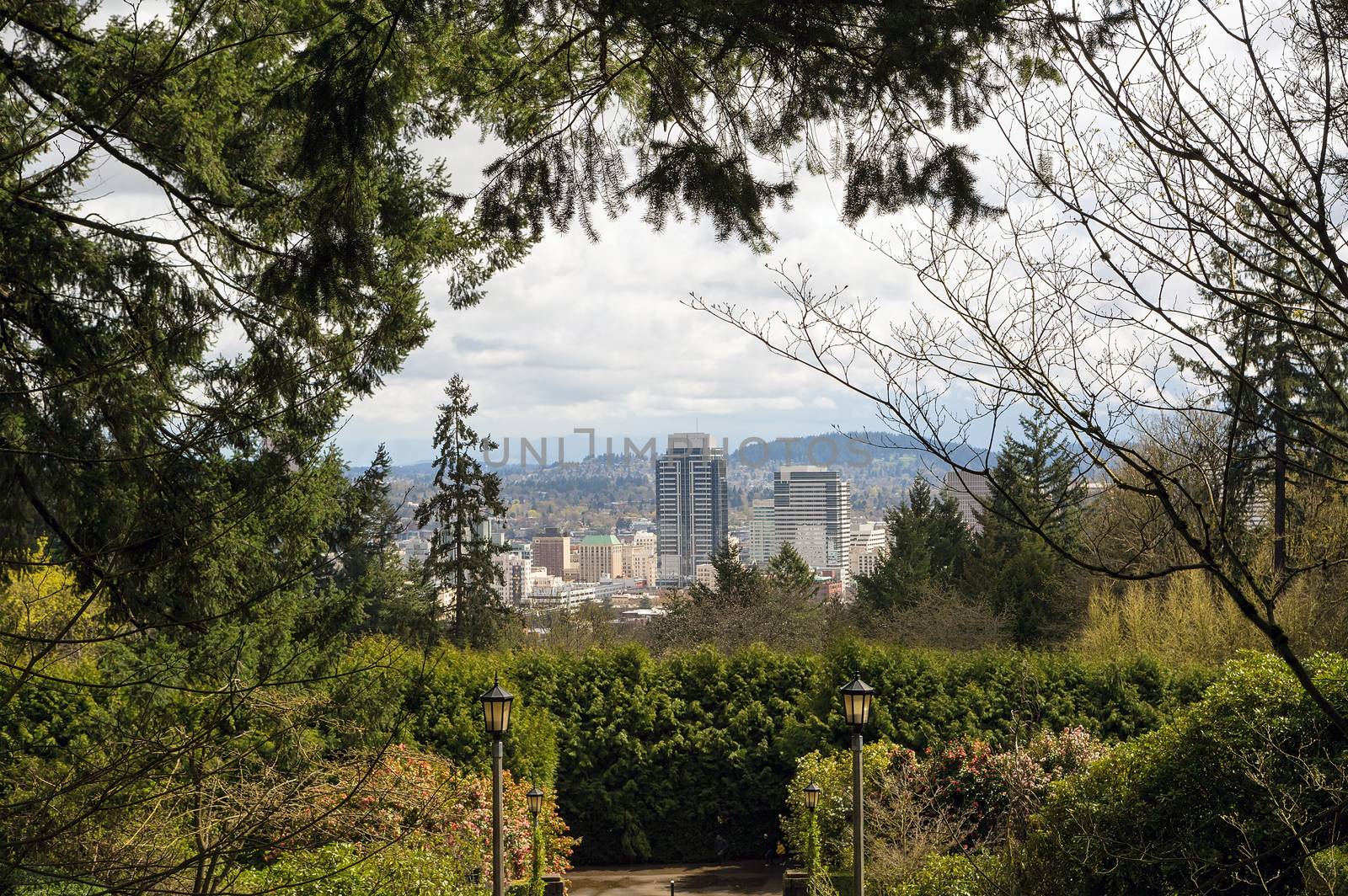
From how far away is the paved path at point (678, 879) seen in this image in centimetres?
1012

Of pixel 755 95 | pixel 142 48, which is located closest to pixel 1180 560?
pixel 755 95

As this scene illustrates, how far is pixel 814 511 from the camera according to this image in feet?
235

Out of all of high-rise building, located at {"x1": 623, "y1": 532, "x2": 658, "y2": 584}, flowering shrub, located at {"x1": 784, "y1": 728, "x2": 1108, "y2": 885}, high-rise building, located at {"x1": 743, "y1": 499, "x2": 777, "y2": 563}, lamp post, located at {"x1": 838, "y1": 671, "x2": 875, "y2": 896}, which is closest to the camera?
lamp post, located at {"x1": 838, "y1": 671, "x2": 875, "y2": 896}

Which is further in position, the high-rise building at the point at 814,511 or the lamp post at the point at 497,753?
the high-rise building at the point at 814,511

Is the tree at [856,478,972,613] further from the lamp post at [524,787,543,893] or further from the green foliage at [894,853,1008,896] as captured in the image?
the green foliage at [894,853,1008,896]

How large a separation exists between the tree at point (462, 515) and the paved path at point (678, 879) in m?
11.1

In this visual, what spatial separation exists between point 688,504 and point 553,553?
11.1 metres

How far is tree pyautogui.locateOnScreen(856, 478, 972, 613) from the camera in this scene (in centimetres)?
2269

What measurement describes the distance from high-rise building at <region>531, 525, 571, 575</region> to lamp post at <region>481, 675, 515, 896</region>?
243ft

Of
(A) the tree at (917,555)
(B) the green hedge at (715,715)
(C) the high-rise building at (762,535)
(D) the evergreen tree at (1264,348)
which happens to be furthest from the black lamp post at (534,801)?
(C) the high-rise building at (762,535)

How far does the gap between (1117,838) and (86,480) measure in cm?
550

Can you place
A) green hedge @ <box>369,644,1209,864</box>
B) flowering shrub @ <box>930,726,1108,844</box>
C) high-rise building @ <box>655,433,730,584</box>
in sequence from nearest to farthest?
flowering shrub @ <box>930,726,1108,844</box> → green hedge @ <box>369,644,1209,864</box> → high-rise building @ <box>655,433,730,584</box>

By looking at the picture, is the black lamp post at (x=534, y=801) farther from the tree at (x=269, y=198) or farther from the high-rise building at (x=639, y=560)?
the high-rise building at (x=639, y=560)

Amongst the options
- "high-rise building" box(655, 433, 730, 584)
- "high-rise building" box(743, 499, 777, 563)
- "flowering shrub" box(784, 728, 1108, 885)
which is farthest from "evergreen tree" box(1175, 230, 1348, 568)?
"high-rise building" box(655, 433, 730, 584)
